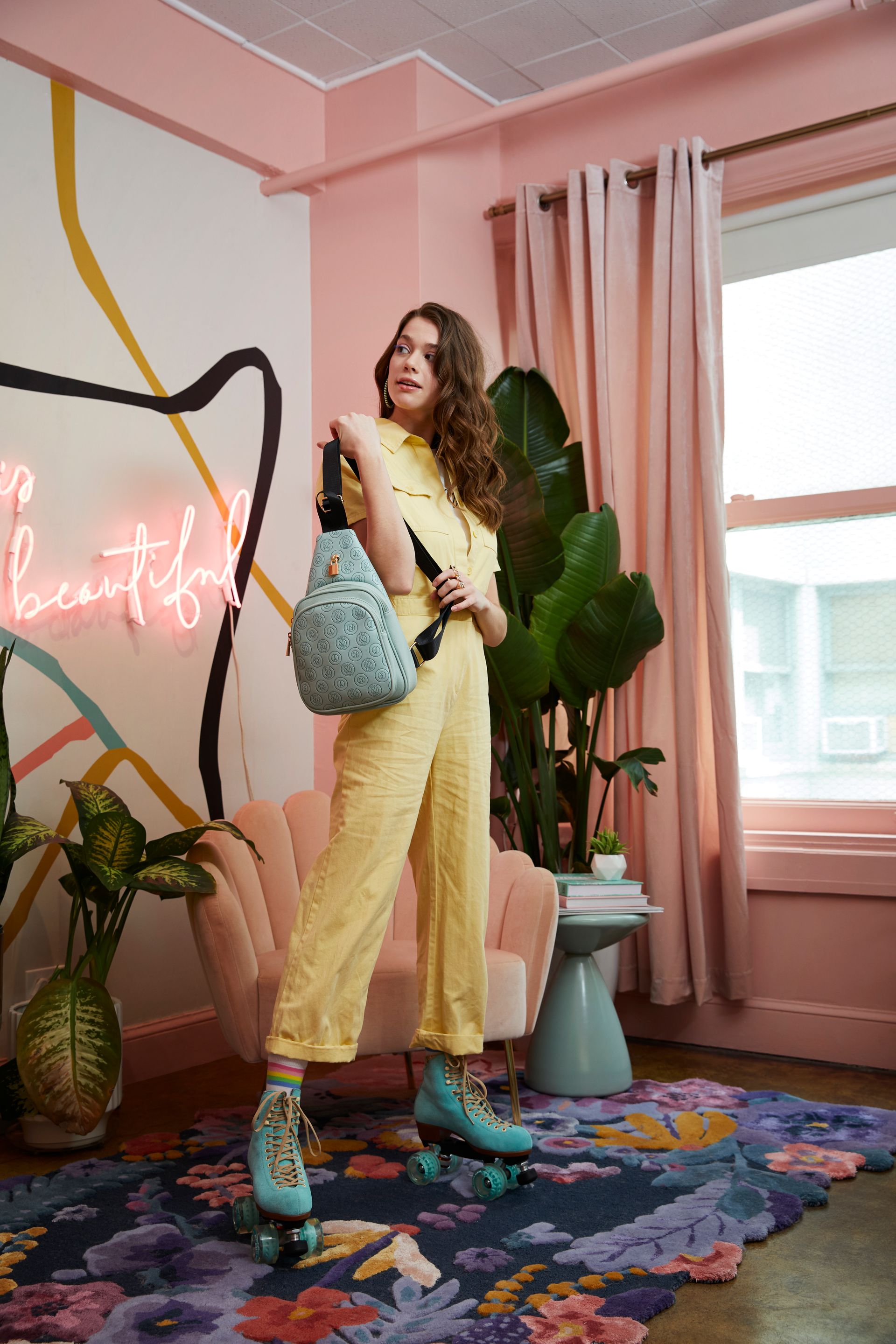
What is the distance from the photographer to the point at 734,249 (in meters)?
3.34

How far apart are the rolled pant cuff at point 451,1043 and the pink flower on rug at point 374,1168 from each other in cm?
27

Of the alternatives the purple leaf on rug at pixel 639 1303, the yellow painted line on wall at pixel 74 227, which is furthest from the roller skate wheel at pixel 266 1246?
the yellow painted line on wall at pixel 74 227

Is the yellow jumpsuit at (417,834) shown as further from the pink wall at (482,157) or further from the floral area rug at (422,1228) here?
the pink wall at (482,157)

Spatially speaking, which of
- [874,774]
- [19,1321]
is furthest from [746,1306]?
[874,774]

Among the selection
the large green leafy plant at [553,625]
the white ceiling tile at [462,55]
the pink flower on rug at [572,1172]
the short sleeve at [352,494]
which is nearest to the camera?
the short sleeve at [352,494]

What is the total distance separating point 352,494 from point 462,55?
2.08 m

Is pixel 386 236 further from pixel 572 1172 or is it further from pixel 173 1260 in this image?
pixel 173 1260

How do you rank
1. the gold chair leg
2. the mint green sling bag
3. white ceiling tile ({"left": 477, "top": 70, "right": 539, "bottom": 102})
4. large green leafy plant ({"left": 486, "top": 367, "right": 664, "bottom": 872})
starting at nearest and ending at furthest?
1. the mint green sling bag
2. the gold chair leg
3. large green leafy plant ({"left": 486, "top": 367, "right": 664, "bottom": 872})
4. white ceiling tile ({"left": 477, "top": 70, "right": 539, "bottom": 102})

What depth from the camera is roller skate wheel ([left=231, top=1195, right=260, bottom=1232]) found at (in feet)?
5.92

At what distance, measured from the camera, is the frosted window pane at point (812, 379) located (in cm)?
313

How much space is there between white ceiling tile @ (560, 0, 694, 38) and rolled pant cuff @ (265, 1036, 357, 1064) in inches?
110

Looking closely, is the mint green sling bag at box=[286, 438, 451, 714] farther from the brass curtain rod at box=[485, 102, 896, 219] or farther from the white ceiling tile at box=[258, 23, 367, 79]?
the white ceiling tile at box=[258, 23, 367, 79]

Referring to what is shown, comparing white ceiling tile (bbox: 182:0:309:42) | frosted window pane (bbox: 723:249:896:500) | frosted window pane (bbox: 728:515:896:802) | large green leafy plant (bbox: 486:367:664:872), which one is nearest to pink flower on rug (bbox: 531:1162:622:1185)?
large green leafy plant (bbox: 486:367:664:872)

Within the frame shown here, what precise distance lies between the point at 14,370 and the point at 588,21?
1863 millimetres
